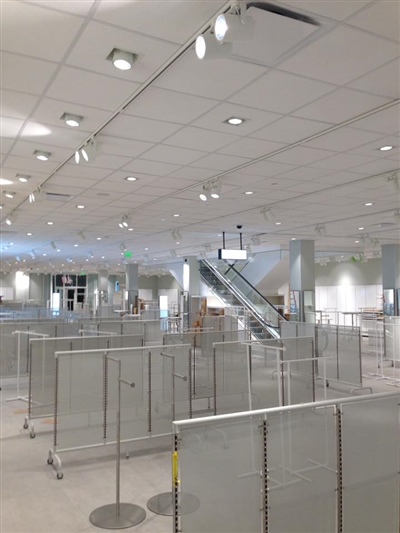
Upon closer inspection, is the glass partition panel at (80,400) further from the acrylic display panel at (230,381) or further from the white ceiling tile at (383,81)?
the white ceiling tile at (383,81)

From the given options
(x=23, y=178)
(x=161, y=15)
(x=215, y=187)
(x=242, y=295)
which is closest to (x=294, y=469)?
(x=161, y=15)

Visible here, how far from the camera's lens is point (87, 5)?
9.39 ft

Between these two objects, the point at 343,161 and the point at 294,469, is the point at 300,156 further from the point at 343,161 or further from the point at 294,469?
the point at 294,469

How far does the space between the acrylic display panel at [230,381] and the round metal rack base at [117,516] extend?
10.1 ft

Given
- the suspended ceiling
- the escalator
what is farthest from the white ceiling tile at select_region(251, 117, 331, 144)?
the escalator

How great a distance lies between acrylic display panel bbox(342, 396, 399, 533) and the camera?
3477mm

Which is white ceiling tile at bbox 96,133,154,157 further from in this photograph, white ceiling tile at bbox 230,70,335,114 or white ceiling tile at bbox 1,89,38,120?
white ceiling tile at bbox 230,70,335,114

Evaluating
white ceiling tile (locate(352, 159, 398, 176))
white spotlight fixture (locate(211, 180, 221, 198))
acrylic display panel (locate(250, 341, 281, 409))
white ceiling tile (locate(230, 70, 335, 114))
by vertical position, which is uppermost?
white ceiling tile (locate(352, 159, 398, 176))

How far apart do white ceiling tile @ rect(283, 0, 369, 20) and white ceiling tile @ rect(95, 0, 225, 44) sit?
49 cm

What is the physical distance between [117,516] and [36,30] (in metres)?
4.25

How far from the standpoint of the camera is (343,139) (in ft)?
18.0

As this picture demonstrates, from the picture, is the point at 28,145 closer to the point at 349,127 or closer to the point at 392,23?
the point at 349,127

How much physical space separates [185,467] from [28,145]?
445 centimetres

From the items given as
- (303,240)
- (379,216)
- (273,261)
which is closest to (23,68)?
(379,216)
